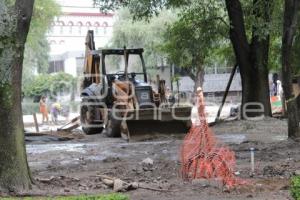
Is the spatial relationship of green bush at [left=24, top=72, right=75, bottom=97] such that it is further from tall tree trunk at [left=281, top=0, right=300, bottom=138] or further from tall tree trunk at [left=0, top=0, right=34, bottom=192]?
tall tree trunk at [left=0, top=0, right=34, bottom=192]

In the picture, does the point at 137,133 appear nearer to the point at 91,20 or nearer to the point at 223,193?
the point at 223,193

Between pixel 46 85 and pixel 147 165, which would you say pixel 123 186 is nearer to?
pixel 147 165

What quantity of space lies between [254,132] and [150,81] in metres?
4.61

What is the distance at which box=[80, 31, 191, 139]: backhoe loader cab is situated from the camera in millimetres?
17344

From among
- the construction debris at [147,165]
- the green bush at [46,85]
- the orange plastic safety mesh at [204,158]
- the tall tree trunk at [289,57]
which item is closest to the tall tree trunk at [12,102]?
the orange plastic safety mesh at [204,158]

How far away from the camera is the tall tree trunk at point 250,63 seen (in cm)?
2088

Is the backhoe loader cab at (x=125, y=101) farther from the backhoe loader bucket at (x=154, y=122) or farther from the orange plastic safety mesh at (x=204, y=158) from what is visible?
the orange plastic safety mesh at (x=204, y=158)

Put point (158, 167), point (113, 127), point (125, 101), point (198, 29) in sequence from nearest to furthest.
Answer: point (158, 167) → point (125, 101) → point (113, 127) → point (198, 29)

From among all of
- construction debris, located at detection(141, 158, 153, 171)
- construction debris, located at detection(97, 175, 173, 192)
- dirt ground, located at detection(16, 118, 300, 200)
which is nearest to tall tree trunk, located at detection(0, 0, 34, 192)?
dirt ground, located at detection(16, 118, 300, 200)

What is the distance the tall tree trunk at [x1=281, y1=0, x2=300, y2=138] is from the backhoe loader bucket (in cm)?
433

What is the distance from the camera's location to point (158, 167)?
1071 centimetres

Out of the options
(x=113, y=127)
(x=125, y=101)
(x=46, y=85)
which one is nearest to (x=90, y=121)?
(x=113, y=127)

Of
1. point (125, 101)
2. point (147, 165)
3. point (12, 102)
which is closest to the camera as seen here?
point (12, 102)

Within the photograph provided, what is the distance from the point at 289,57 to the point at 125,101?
581 cm
